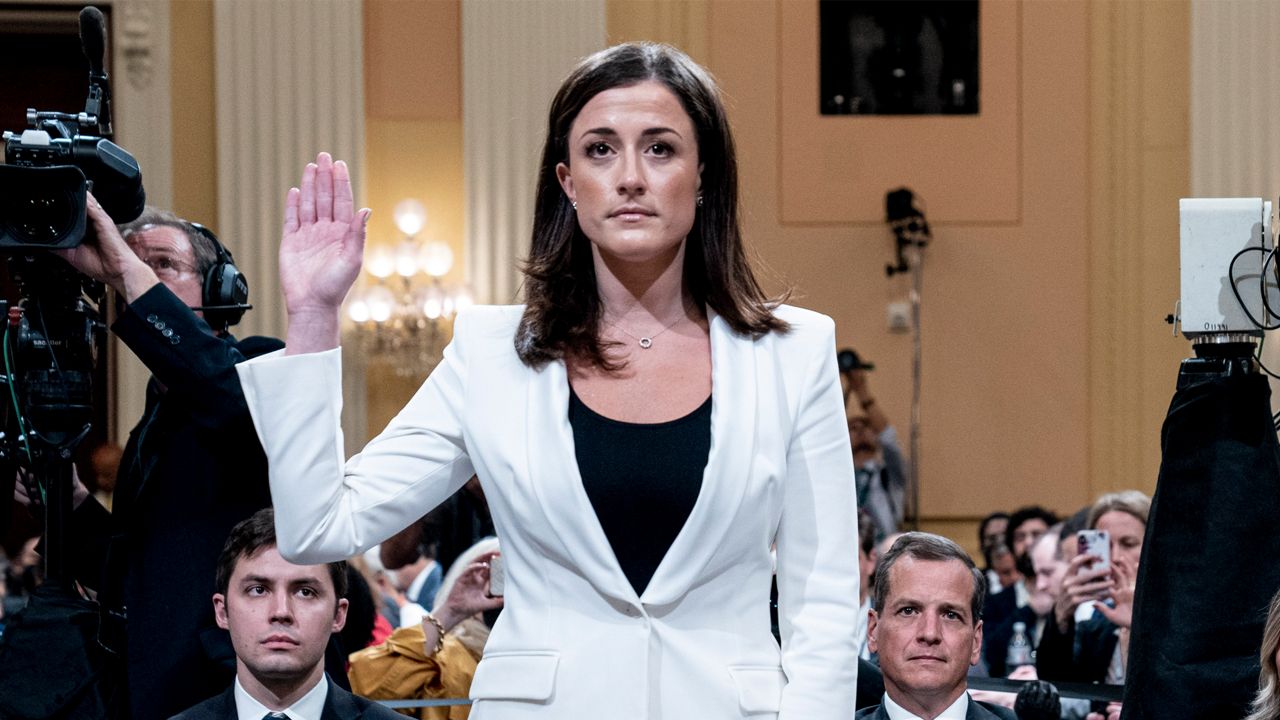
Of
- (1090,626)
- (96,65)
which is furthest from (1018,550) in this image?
(96,65)

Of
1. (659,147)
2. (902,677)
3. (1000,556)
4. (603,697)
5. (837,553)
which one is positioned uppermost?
(659,147)

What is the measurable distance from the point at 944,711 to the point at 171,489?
1.41m

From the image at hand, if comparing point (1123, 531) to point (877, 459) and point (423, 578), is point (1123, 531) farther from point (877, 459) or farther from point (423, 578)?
point (877, 459)

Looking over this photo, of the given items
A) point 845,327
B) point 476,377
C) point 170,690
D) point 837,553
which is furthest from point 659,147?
point 845,327

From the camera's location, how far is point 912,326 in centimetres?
1025

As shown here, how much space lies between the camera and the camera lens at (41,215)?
262 cm

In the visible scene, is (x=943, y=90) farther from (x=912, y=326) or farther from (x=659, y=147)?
(x=659, y=147)

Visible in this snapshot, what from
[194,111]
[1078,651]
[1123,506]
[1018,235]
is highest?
[194,111]

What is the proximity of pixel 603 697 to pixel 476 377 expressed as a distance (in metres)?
0.39

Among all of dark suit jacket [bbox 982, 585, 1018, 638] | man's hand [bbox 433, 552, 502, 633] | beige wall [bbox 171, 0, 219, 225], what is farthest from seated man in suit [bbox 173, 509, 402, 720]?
beige wall [bbox 171, 0, 219, 225]

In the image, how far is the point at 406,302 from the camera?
9.62 meters

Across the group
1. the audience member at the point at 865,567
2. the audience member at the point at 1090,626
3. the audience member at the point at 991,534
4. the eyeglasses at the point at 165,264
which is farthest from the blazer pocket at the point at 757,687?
the audience member at the point at 991,534

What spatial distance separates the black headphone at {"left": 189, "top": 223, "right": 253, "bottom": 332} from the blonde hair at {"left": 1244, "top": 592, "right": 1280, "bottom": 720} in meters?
1.73

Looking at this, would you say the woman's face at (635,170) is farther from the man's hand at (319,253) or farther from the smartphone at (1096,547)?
the smartphone at (1096,547)
